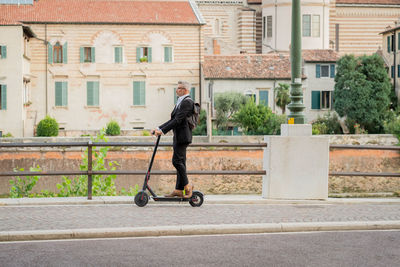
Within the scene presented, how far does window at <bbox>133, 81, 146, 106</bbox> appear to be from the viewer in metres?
54.6

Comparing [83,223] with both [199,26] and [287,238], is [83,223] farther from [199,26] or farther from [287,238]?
[199,26]

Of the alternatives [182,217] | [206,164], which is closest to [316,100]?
[206,164]

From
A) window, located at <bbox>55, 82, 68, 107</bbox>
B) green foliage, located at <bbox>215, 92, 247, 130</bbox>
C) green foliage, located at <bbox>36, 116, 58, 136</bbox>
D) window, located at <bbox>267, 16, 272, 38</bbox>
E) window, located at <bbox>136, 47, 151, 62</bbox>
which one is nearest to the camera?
green foliage, located at <bbox>36, 116, 58, 136</bbox>

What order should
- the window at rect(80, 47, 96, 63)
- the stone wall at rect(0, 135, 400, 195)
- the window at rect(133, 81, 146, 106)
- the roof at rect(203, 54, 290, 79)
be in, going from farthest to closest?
1. the roof at rect(203, 54, 290, 79)
2. the window at rect(133, 81, 146, 106)
3. the window at rect(80, 47, 96, 63)
4. the stone wall at rect(0, 135, 400, 195)

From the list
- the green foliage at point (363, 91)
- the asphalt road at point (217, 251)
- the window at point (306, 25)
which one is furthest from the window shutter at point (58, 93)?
the asphalt road at point (217, 251)

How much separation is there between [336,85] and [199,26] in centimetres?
1135

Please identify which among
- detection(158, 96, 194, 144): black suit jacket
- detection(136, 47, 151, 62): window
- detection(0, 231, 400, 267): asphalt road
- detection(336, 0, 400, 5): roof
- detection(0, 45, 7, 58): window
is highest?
detection(336, 0, 400, 5): roof

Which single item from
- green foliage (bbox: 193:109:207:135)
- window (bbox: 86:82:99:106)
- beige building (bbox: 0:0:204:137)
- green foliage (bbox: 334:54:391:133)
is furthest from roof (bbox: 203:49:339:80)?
window (bbox: 86:82:99:106)

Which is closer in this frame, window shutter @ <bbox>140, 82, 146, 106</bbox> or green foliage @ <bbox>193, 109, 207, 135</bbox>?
green foliage @ <bbox>193, 109, 207, 135</bbox>

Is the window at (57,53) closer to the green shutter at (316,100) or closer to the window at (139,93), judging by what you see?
the window at (139,93)

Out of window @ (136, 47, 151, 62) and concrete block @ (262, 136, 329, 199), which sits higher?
window @ (136, 47, 151, 62)

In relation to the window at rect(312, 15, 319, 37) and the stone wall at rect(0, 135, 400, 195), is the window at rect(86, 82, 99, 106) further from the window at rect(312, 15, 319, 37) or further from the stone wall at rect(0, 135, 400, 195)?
the window at rect(312, 15, 319, 37)

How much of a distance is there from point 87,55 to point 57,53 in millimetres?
2210

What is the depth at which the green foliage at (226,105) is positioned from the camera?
174 feet
